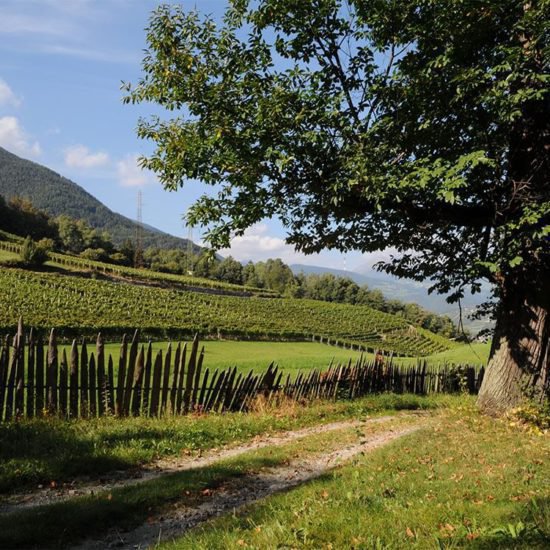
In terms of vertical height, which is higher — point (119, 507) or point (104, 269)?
point (104, 269)

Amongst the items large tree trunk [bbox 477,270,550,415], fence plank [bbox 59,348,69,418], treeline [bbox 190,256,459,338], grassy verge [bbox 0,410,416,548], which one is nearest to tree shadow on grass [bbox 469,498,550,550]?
grassy verge [bbox 0,410,416,548]

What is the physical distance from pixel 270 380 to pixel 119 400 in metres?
3.99

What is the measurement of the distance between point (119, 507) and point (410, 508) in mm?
3289

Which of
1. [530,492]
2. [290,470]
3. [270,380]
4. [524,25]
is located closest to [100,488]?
[290,470]

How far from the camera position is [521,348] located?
1078cm

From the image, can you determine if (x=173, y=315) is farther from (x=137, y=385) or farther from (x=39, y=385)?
(x=39, y=385)

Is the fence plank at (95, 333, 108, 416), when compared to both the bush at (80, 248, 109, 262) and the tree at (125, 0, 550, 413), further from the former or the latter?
the bush at (80, 248, 109, 262)

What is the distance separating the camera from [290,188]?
10.2 meters

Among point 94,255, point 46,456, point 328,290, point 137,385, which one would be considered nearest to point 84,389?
point 137,385

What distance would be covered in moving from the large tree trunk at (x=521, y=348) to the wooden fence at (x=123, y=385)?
4.76m

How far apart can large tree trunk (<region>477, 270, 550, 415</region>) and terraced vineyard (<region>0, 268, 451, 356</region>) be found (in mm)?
33267

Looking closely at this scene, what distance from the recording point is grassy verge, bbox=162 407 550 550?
3928 millimetres

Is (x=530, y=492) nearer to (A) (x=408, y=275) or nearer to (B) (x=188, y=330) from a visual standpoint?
(A) (x=408, y=275)

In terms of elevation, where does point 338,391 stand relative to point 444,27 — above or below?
below
